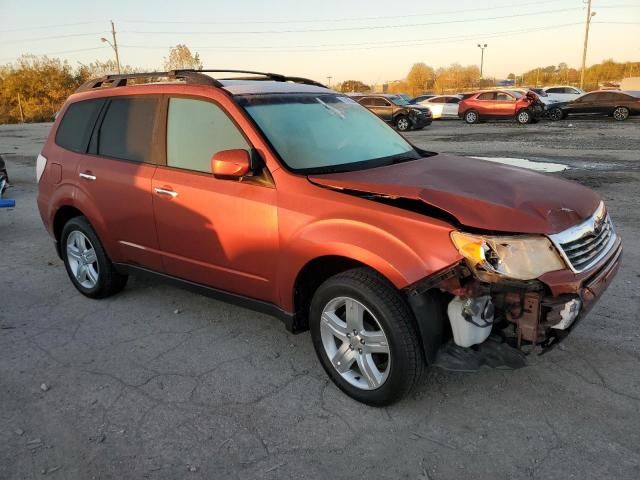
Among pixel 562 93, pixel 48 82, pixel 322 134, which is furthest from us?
pixel 48 82

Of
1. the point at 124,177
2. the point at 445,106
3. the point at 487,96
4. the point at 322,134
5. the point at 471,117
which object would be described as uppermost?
the point at 322,134

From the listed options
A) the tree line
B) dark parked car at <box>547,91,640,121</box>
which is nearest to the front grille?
dark parked car at <box>547,91,640,121</box>

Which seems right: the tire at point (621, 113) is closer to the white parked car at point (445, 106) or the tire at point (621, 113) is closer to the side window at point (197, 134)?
the white parked car at point (445, 106)

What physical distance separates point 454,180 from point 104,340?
280cm

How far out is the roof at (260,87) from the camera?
381 centimetres

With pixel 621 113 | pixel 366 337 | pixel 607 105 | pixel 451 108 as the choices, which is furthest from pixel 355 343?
pixel 451 108

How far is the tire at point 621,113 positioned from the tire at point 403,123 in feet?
31.3

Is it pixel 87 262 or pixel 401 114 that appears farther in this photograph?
pixel 401 114

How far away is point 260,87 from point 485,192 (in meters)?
1.94

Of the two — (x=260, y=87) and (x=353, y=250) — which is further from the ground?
(x=260, y=87)

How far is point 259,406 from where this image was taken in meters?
3.12

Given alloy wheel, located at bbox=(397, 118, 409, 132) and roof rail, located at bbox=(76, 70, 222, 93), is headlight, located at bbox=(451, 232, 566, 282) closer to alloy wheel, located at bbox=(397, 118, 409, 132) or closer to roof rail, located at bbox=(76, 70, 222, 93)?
roof rail, located at bbox=(76, 70, 222, 93)

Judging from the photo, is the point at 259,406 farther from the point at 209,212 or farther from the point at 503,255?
the point at 503,255

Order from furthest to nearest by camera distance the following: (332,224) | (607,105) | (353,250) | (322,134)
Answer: (607,105), (322,134), (332,224), (353,250)
